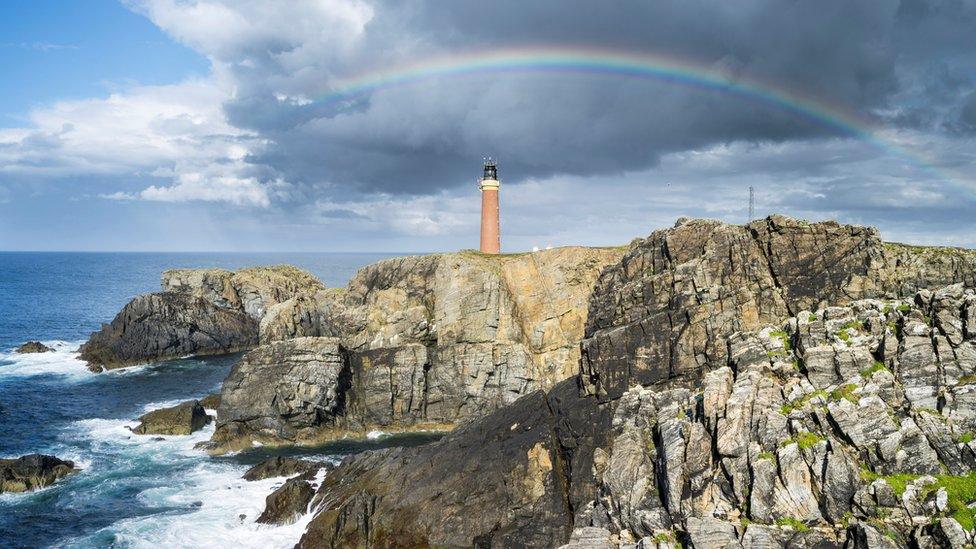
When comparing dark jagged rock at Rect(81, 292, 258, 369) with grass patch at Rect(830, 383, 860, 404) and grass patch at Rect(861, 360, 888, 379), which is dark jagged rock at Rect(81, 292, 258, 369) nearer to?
grass patch at Rect(830, 383, 860, 404)

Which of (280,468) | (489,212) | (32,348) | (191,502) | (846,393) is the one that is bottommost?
(191,502)

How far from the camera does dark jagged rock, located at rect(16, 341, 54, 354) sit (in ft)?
325

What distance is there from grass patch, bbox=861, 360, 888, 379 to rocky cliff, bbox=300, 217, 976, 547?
0.13 metres

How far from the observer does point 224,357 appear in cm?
9906

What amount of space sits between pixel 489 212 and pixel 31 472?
183 feet

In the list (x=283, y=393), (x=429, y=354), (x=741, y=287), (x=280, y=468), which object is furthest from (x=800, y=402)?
(x=283, y=393)

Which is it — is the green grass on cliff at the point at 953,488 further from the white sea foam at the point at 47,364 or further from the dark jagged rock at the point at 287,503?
the white sea foam at the point at 47,364

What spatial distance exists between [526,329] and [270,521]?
3415 cm

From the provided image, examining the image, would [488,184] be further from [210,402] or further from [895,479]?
[895,479]

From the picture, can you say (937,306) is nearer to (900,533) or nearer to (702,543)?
(900,533)

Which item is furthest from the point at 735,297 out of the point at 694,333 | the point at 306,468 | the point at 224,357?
the point at 224,357

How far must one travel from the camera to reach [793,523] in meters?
27.0

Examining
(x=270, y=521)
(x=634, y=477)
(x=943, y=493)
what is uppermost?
(x=943, y=493)

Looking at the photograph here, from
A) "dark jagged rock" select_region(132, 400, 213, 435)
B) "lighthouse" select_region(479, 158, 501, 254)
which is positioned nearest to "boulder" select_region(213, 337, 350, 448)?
"dark jagged rock" select_region(132, 400, 213, 435)
